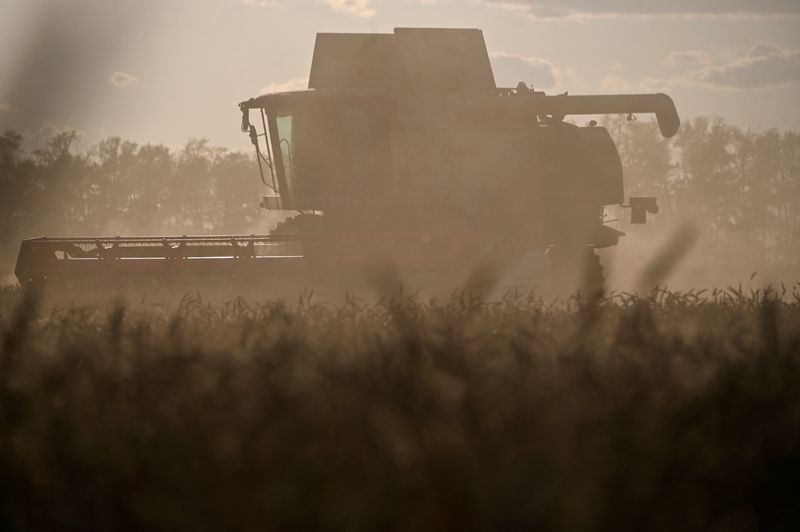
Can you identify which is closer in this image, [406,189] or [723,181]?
[406,189]

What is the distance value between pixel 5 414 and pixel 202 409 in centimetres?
59

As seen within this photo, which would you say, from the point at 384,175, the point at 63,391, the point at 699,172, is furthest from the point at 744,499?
the point at 699,172

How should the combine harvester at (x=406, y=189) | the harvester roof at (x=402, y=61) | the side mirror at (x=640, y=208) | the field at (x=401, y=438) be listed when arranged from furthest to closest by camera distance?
the side mirror at (x=640, y=208), the harvester roof at (x=402, y=61), the combine harvester at (x=406, y=189), the field at (x=401, y=438)

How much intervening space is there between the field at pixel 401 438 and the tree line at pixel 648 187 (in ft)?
161

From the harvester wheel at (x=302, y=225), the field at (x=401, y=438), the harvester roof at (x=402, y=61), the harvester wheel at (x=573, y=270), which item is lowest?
the field at (x=401, y=438)

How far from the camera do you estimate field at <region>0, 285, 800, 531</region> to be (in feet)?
9.09

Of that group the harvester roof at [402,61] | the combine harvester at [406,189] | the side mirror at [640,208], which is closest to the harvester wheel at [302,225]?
the combine harvester at [406,189]

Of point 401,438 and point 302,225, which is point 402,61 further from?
point 401,438

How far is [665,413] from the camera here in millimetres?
2998

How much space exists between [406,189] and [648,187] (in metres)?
46.0

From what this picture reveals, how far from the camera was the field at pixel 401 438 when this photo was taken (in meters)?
2.77

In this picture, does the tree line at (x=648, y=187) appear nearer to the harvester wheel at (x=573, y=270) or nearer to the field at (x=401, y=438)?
the harvester wheel at (x=573, y=270)

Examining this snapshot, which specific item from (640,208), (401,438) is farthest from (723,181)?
(401,438)

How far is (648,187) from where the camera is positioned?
189ft
